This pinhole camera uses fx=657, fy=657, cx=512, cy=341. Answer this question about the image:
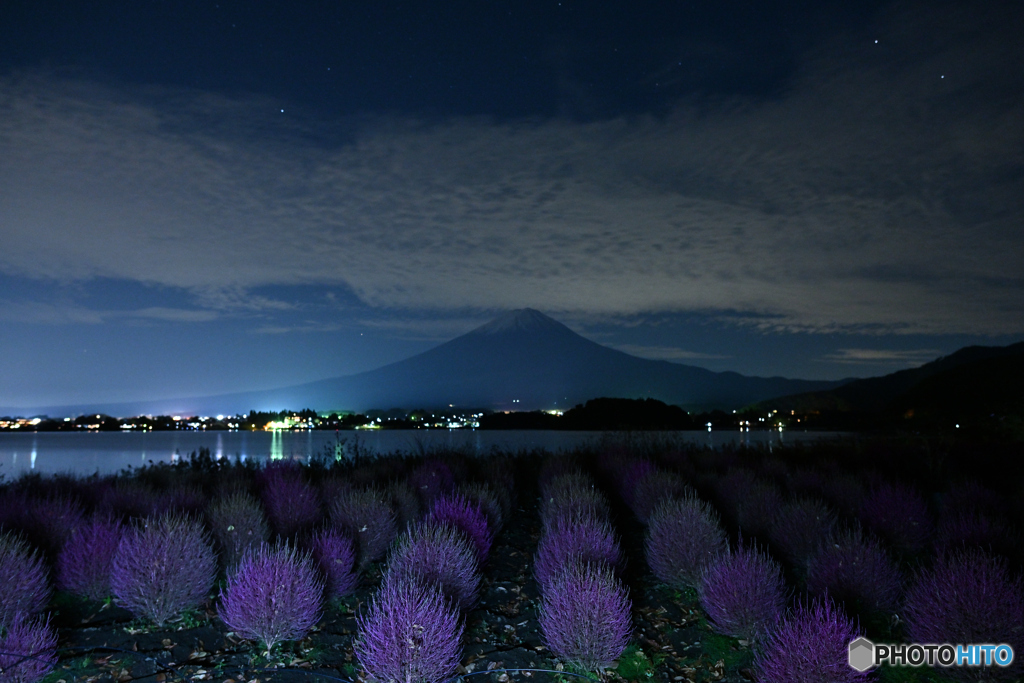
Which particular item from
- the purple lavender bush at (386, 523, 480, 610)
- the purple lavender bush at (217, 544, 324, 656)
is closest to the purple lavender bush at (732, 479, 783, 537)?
the purple lavender bush at (386, 523, 480, 610)

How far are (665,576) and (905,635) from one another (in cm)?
216

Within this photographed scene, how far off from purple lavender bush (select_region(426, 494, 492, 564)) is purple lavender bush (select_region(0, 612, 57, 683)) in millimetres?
3122

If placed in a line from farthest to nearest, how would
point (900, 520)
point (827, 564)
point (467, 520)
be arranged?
point (900, 520) < point (467, 520) < point (827, 564)

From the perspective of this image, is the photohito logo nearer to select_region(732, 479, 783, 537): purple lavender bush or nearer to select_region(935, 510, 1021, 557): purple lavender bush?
select_region(935, 510, 1021, 557): purple lavender bush

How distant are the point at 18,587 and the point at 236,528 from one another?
204 centimetres

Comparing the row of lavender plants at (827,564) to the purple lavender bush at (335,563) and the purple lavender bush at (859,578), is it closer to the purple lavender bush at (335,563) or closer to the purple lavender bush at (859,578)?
the purple lavender bush at (859,578)

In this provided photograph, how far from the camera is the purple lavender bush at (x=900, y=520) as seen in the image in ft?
26.0

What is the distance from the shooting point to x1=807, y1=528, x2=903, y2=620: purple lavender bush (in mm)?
5777

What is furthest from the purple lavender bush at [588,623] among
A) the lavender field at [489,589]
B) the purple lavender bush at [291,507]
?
the purple lavender bush at [291,507]

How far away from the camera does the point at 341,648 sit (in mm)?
5129

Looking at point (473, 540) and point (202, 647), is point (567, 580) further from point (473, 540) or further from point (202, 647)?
point (202, 647)

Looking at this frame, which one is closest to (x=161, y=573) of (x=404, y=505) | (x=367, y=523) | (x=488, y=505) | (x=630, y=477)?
(x=367, y=523)

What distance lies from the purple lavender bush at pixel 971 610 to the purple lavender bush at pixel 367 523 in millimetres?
4962

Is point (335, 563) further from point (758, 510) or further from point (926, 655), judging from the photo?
point (758, 510)
